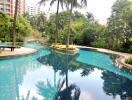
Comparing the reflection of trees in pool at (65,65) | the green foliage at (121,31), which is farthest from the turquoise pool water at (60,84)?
the green foliage at (121,31)

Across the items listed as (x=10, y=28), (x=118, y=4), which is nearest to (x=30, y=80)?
(x=118, y=4)

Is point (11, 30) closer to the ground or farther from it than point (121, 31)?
closer to the ground

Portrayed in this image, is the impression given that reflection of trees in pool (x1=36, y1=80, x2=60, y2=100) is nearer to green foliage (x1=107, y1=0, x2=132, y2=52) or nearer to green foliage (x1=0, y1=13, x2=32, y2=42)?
green foliage (x1=107, y1=0, x2=132, y2=52)

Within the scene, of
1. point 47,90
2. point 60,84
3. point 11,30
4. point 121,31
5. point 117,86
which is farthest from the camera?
point 11,30

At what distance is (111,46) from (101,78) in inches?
821

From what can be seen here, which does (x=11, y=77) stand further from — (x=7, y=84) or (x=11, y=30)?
(x=11, y=30)

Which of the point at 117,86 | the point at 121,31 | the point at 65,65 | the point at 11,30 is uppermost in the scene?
the point at 121,31

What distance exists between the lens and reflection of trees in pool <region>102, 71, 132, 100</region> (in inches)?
448

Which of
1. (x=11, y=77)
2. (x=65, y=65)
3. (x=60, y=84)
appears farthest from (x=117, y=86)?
(x=65, y=65)

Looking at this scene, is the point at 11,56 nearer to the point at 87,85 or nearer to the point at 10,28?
the point at 87,85

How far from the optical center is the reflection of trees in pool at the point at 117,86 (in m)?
11.4

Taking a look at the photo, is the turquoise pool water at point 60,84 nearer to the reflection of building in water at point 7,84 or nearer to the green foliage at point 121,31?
the reflection of building in water at point 7,84

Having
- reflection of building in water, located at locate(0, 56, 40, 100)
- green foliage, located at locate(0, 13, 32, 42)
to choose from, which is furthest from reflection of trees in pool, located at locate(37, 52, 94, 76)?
green foliage, located at locate(0, 13, 32, 42)

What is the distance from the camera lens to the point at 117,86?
43.2 ft
